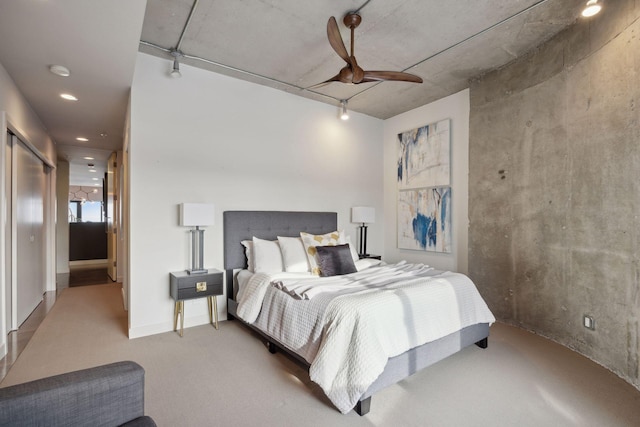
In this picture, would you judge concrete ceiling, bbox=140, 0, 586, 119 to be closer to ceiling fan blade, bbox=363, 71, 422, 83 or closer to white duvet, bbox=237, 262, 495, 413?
ceiling fan blade, bbox=363, 71, 422, 83

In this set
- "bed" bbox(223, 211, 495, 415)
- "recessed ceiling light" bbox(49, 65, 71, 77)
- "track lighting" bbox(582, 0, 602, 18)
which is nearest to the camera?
"bed" bbox(223, 211, 495, 415)

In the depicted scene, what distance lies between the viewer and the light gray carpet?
2045mm

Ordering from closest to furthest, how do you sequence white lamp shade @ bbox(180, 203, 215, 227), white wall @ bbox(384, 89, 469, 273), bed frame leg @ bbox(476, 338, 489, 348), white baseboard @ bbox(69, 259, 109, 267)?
bed frame leg @ bbox(476, 338, 489, 348) < white lamp shade @ bbox(180, 203, 215, 227) < white wall @ bbox(384, 89, 469, 273) < white baseboard @ bbox(69, 259, 109, 267)

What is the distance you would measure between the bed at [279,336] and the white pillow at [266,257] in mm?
327

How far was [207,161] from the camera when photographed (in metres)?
3.86

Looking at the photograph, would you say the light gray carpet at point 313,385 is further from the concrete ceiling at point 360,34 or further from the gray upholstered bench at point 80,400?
the concrete ceiling at point 360,34

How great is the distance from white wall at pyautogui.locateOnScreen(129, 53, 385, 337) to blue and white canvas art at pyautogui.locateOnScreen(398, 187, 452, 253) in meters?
1.06

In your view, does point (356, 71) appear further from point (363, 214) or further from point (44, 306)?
point (44, 306)

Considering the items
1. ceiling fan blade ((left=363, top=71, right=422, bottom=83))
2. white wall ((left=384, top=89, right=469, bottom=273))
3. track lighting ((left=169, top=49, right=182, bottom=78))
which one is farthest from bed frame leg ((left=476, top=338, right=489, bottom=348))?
track lighting ((left=169, top=49, right=182, bottom=78))

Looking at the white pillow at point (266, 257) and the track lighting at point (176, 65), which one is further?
the white pillow at point (266, 257)

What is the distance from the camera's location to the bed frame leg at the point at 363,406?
2057mm

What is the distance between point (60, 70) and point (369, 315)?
3.49m

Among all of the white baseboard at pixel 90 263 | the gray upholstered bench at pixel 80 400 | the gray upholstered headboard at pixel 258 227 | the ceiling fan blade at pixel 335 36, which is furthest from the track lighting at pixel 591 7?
the white baseboard at pixel 90 263

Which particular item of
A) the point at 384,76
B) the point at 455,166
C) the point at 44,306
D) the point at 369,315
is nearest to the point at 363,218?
the point at 455,166
